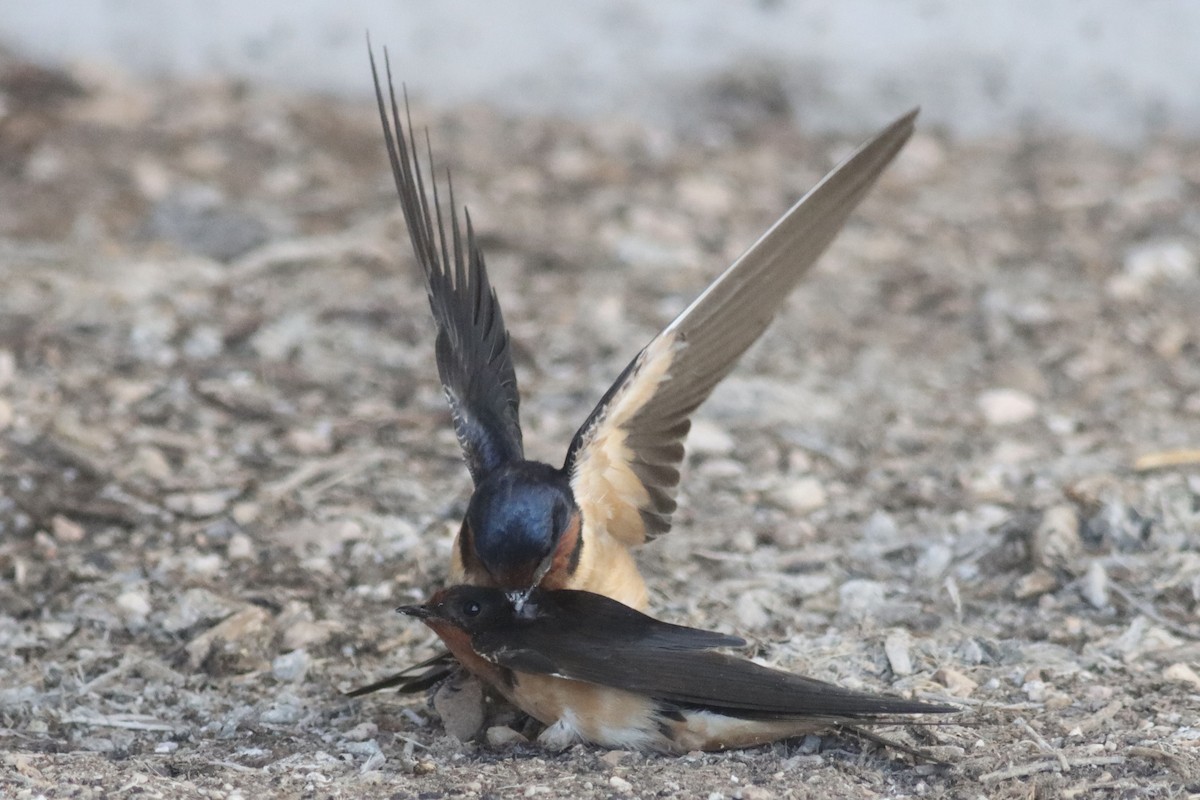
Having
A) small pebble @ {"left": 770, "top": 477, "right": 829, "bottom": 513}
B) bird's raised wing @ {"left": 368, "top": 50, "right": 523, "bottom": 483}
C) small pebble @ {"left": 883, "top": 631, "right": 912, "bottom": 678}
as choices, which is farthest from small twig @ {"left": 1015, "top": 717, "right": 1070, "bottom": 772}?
small pebble @ {"left": 770, "top": 477, "right": 829, "bottom": 513}

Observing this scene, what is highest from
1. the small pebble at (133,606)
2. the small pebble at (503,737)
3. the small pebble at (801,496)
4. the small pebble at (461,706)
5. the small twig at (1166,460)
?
the small twig at (1166,460)

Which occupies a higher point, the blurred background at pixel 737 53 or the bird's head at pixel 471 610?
the blurred background at pixel 737 53

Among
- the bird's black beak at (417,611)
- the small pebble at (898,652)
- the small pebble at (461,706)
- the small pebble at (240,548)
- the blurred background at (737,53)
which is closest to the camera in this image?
the bird's black beak at (417,611)

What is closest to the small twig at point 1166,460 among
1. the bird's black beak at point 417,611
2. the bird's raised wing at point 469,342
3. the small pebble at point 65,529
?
the bird's raised wing at point 469,342

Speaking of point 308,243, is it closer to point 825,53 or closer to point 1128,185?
point 825,53

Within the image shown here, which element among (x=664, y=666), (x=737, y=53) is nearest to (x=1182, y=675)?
(x=664, y=666)

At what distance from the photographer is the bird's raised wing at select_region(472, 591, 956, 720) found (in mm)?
2809

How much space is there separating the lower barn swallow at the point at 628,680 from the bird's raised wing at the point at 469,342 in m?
0.50

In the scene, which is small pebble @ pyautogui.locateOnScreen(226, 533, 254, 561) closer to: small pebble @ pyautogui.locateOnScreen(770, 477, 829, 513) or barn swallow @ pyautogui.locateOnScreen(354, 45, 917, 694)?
barn swallow @ pyautogui.locateOnScreen(354, 45, 917, 694)

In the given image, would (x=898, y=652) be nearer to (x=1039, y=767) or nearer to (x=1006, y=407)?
(x=1039, y=767)

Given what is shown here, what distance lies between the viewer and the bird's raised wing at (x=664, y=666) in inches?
111

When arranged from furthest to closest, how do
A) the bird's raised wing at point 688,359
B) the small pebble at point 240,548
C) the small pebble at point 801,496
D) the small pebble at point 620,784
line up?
1. the small pebble at point 801,496
2. the small pebble at point 240,548
3. the bird's raised wing at point 688,359
4. the small pebble at point 620,784

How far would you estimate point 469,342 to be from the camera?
3605mm

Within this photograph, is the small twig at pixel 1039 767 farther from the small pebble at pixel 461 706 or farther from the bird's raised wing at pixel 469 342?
the bird's raised wing at pixel 469 342
